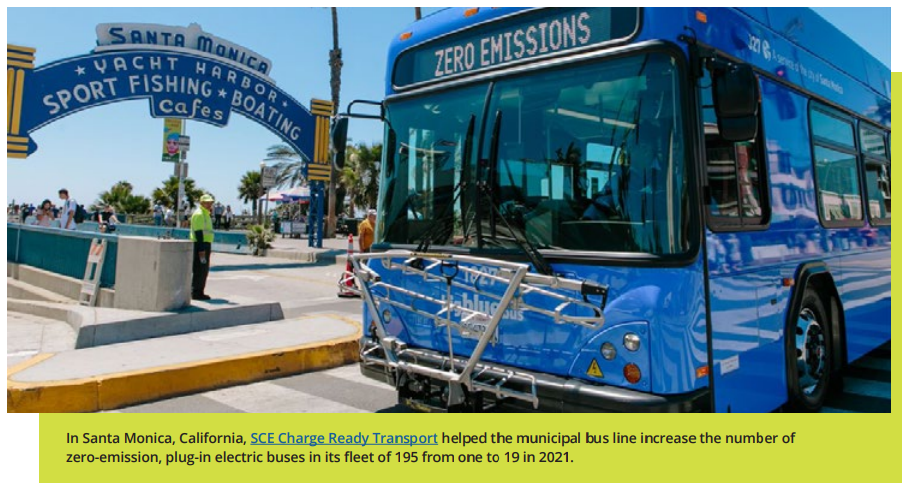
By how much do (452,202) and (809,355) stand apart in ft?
10.4

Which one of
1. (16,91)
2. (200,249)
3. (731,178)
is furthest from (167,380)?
(16,91)

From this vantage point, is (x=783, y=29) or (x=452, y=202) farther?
(x=783, y=29)

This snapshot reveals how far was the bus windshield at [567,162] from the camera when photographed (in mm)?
3705

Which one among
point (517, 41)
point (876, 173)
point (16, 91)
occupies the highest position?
point (16, 91)

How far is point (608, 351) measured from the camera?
12.2ft

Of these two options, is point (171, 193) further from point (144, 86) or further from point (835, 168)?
point (835, 168)

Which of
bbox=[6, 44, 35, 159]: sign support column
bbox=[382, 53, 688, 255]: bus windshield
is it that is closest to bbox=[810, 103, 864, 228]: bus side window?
bbox=[382, 53, 688, 255]: bus windshield

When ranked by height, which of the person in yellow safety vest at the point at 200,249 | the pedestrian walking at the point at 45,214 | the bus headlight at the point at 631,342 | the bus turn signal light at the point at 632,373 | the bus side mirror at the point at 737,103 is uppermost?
the pedestrian walking at the point at 45,214

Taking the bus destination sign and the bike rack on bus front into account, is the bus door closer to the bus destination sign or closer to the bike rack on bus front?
the bus destination sign

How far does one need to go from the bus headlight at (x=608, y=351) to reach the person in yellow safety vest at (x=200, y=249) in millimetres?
7409

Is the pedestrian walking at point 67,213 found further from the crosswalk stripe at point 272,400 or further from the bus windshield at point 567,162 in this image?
the bus windshield at point 567,162

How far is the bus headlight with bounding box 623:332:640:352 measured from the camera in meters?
3.62

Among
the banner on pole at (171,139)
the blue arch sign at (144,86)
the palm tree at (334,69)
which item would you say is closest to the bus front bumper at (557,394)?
the blue arch sign at (144,86)

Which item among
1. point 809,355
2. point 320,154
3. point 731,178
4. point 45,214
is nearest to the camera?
point 731,178
